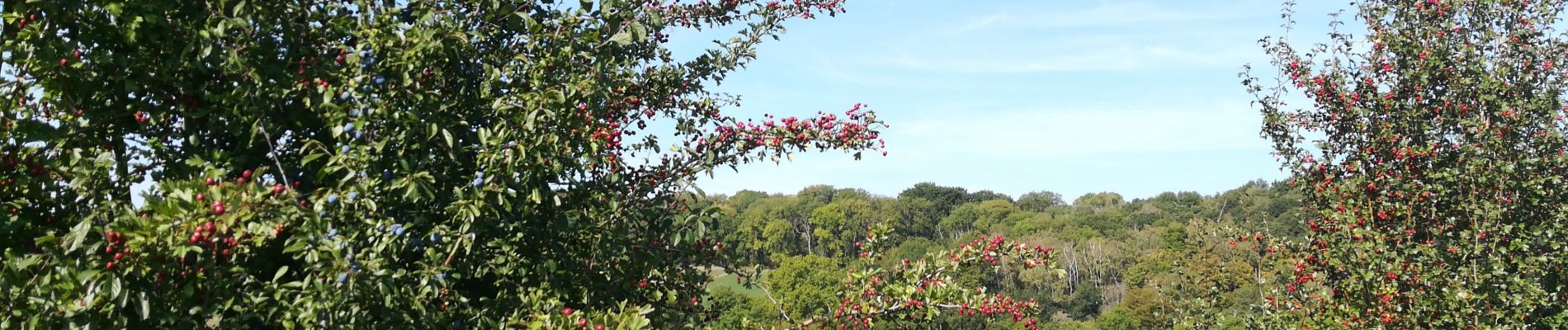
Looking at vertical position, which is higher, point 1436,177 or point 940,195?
point 940,195

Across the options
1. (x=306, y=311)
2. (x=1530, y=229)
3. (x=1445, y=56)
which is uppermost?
(x=1445, y=56)

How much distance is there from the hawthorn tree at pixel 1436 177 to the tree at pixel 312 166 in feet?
26.5

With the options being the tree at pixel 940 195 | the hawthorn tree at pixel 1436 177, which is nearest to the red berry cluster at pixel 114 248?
the hawthorn tree at pixel 1436 177

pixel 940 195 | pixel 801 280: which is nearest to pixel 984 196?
pixel 940 195

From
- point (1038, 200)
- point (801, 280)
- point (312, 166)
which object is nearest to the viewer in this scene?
point (312, 166)

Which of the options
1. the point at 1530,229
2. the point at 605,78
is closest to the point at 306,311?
the point at 605,78

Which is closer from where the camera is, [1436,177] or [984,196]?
[1436,177]

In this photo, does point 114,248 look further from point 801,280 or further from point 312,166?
point 801,280

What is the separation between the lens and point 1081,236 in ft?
367

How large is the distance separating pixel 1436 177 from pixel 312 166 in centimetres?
1045

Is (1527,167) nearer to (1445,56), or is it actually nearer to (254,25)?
Result: (1445,56)

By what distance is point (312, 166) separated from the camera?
19.1 feet

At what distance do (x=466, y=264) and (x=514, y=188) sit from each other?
48 centimetres

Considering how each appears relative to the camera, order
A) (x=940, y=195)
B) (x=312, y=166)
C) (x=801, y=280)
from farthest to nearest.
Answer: (x=940, y=195), (x=801, y=280), (x=312, y=166)
